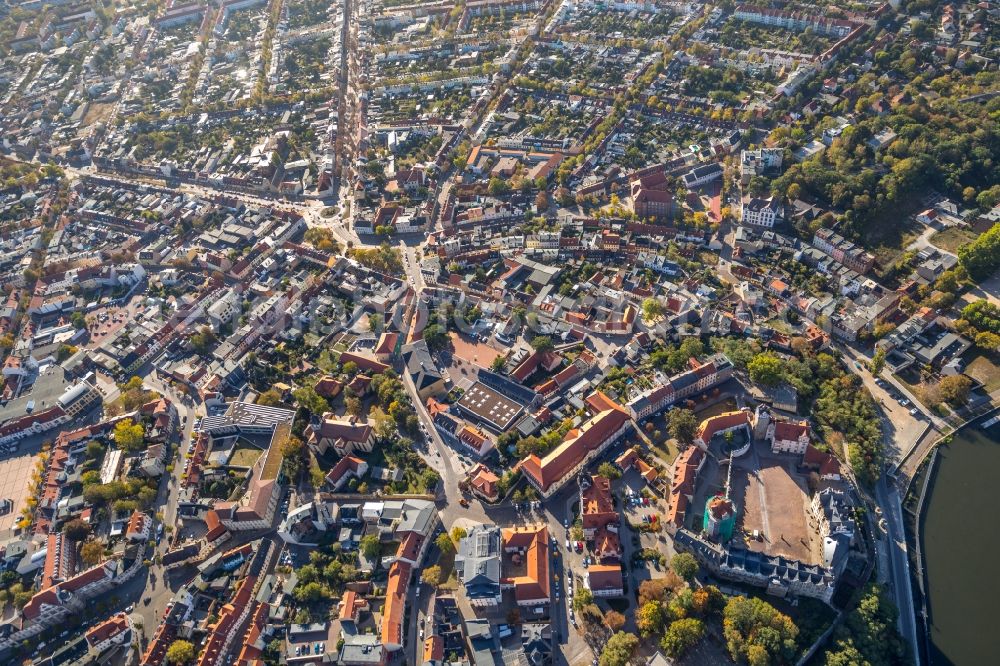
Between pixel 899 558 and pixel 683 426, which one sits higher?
pixel 683 426

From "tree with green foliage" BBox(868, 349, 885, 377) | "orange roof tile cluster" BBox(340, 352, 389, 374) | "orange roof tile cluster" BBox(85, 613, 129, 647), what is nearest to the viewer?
"orange roof tile cluster" BBox(85, 613, 129, 647)

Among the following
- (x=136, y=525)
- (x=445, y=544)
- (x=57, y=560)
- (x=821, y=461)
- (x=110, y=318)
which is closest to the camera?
(x=445, y=544)

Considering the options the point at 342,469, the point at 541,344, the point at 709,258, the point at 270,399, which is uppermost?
the point at 709,258

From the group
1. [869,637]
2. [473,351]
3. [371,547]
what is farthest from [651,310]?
[371,547]

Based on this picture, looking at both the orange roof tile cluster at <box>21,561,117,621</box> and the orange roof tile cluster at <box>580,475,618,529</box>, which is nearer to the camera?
the orange roof tile cluster at <box>21,561,117,621</box>

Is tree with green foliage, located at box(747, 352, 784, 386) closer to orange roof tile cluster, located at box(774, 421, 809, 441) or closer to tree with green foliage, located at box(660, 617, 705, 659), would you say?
orange roof tile cluster, located at box(774, 421, 809, 441)

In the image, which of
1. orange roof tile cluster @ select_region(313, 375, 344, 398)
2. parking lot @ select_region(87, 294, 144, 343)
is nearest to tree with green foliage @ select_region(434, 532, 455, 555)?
orange roof tile cluster @ select_region(313, 375, 344, 398)

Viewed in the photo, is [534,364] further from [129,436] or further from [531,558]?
[129,436]

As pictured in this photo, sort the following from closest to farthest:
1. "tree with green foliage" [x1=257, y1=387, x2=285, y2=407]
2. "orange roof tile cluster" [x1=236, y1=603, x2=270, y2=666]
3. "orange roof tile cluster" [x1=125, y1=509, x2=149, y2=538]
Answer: "orange roof tile cluster" [x1=236, y1=603, x2=270, y2=666] → "orange roof tile cluster" [x1=125, y1=509, x2=149, y2=538] → "tree with green foliage" [x1=257, y1=387, x2=285, y2=407]
